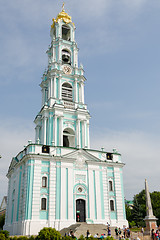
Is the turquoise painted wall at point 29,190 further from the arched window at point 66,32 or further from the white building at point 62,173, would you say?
the arched window at point 66,32

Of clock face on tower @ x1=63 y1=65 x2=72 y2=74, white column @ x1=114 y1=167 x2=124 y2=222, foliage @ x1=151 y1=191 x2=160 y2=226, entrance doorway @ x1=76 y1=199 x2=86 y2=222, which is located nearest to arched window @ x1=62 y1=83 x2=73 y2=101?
clock face on tower @ x1=63 y1=65 x2=72 y2=74

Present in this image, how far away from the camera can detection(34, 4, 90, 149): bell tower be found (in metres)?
35.3

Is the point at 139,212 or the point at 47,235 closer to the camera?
the point at 47,235

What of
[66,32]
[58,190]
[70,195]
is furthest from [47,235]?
[66,32]

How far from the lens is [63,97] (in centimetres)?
3878

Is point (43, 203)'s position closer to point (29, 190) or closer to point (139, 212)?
point (29, 190)

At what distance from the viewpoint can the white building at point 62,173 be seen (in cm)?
2836

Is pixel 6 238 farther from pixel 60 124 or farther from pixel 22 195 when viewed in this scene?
pixel 60 124

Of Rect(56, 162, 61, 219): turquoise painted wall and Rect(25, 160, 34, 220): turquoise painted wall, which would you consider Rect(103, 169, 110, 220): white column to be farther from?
Rect(25, 160, 34, 220): turquoise painted wall

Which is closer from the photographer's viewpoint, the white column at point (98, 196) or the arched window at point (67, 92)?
the white column at point (98, 196)

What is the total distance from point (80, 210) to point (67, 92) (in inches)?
740

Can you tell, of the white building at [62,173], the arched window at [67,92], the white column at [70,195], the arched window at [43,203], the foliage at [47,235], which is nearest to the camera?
the foliage at [47,235]

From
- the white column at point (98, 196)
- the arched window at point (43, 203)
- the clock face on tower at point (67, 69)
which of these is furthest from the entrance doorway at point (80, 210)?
the clock face on tower at point (67, 69)

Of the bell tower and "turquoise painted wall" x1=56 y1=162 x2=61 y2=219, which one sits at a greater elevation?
the bell tower
